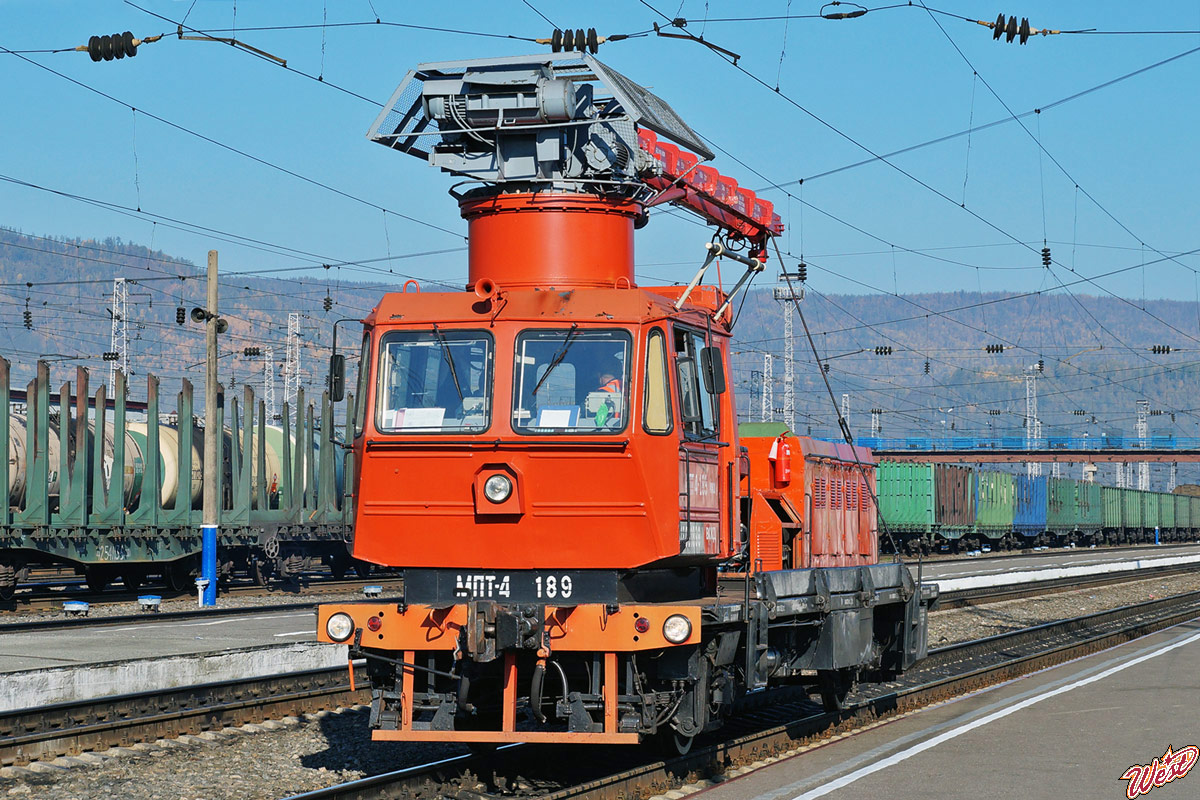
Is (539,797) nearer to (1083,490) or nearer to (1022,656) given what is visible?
(1022,656)

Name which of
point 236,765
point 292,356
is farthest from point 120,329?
point 236,765

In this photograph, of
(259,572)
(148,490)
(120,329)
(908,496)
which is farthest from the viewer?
(908,496)

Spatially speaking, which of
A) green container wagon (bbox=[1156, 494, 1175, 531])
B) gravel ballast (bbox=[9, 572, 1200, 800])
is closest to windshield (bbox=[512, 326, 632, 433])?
gravel ballast (bbox=[9, 572, 1200, 800])

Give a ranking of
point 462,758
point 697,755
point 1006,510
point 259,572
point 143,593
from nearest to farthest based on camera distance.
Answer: point 462,758, point 697,755, point 143,593, point 259,572, point 1006,510

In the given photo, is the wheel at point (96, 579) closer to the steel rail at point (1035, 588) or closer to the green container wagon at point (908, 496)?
the steel rail at point (1035, 588)

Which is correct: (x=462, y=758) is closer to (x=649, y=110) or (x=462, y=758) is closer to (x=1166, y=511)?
(x=649, y=110)

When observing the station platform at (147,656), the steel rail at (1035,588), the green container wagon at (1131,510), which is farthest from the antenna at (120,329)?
the green container wagon at (1131,510)

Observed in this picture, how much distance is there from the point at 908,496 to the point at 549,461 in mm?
50820

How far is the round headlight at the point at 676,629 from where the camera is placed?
8945mm

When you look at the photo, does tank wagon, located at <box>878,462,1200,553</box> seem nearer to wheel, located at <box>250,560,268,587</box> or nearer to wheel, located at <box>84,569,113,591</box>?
wheel, located at <box>250,560,268,587</box>

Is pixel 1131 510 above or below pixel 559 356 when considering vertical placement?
below

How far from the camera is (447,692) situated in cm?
952
